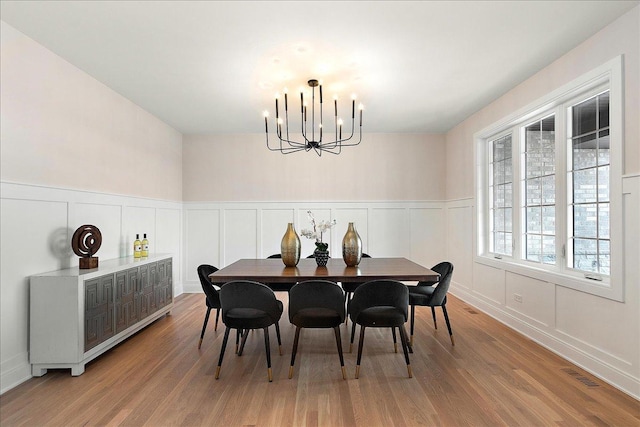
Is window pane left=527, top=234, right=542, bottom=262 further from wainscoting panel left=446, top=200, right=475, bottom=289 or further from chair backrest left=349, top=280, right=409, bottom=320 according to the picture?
chair backrest left=349, top=280, right=409, bottom=320

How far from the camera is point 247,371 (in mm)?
3092

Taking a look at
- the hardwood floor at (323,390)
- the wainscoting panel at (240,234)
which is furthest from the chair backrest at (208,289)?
the wainscoting panel at (240,234)

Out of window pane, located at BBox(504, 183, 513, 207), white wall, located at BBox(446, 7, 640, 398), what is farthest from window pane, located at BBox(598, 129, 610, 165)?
window pane, located at BBox(504, 183, 513, 207)

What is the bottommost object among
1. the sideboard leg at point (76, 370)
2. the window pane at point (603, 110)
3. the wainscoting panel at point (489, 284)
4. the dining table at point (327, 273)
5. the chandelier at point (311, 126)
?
the sideboard leg at point (76, 370)

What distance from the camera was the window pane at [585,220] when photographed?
3.20 metres

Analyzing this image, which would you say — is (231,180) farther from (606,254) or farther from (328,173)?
(606,254)

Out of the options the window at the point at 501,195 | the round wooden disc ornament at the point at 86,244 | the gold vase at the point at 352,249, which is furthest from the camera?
the window at the point at 501,195

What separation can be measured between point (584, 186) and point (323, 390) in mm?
2879

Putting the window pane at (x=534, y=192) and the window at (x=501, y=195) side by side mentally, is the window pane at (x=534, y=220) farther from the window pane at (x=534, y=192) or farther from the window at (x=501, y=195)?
the window at (x=501, y=195)

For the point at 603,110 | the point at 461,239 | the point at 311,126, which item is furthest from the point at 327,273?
the point at 461,239

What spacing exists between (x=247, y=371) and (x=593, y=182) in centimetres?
338

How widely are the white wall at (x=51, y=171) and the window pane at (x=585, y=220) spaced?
4.72 meters

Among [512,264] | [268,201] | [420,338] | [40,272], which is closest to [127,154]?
[40,272]

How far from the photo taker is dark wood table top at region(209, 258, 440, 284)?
314 centimetres
